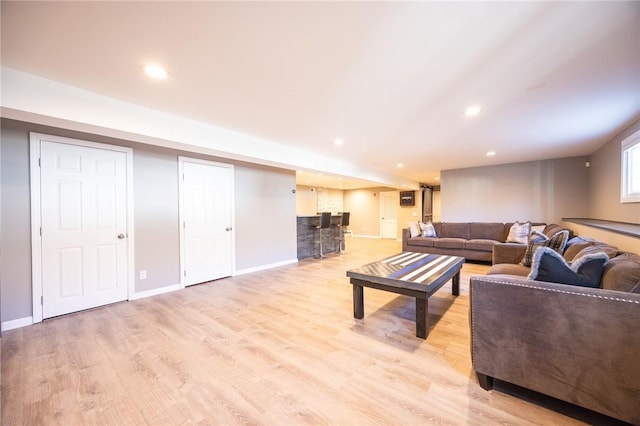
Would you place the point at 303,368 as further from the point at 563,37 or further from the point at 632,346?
the point at 563,37

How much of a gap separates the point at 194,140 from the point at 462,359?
3582 millimetres

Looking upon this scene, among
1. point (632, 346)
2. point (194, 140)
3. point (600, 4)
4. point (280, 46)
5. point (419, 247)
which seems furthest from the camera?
point (419, 247)

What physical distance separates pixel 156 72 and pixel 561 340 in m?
3.32

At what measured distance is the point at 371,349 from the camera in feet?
6.79

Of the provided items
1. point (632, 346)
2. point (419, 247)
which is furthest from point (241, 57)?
point (419, 247)

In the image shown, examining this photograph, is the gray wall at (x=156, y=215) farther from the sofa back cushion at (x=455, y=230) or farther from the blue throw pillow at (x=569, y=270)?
the blue throw pillow at (x=569, y=270)

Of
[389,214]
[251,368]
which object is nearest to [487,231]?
[389,214]

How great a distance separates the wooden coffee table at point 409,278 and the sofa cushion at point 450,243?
2546mm

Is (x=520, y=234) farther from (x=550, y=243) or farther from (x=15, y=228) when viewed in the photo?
(x=15, y=228)

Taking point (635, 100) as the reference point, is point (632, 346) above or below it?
below

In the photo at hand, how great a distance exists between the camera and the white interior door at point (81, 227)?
9.04 feet

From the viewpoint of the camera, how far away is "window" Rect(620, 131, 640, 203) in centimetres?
323

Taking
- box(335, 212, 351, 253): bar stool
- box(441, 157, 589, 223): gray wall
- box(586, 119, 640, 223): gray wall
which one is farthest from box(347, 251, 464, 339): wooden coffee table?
box(441, 157, 589, 223): gray wall

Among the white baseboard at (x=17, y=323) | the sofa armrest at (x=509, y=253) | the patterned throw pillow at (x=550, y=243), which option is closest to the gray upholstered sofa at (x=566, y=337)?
the patterned throw pillow at (x=550, y=243)
